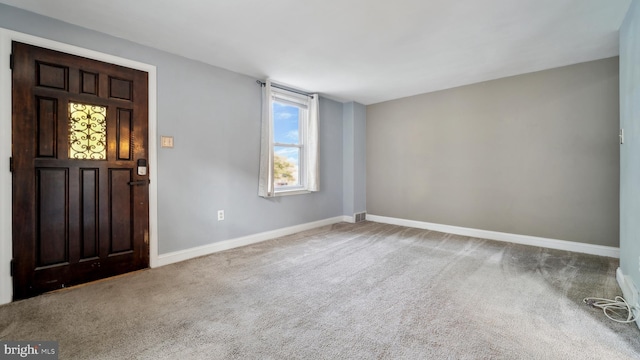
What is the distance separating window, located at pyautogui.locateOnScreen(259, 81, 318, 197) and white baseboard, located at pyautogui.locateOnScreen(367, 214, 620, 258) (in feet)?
6.14

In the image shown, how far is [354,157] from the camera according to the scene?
5117 millimetres

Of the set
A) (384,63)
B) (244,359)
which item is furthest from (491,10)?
(244,359)

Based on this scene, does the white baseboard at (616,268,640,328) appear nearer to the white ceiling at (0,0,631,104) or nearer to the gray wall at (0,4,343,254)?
the white ceiling at (0,0,631,104)

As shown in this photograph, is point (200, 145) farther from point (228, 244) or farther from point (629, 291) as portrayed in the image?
point (629, 291)

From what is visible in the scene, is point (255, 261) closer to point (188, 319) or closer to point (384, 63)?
point (188, 319)

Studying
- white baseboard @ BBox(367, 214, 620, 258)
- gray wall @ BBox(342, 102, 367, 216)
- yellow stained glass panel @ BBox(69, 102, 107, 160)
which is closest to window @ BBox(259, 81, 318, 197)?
gray wall @ BBox(342, 102, 367, 216)

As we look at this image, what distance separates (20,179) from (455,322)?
11.4ft

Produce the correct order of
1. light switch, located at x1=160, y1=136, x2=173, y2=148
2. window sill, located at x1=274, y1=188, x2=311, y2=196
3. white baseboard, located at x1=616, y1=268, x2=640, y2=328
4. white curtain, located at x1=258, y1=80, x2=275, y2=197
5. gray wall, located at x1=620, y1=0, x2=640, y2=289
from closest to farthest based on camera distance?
white baseboard, located at x1=616, y1=268, x2=640, y2=328 < gray wall, located at x1=620, y1=0, x2=640, y2=289 < light switch, located at x1=160, y1=136, x2=173, y2=148 < white curtain, located at x1=258, y1=80, x2=275, y2=197 < window sill, located at x1=274, y1=188, x2=311, y2=196

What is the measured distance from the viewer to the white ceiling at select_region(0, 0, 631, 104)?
2.09m

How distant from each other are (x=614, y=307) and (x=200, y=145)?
4060 millimetres

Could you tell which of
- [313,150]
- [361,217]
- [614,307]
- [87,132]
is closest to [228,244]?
[87,132]

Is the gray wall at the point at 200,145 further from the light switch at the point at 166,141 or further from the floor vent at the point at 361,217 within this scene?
the floor vent at the point at 361,217

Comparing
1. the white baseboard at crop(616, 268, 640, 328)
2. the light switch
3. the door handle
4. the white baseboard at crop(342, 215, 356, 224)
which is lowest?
the white baseboard at crop(616, 268, 640, 328)

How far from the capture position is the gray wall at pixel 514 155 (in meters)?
3.15
